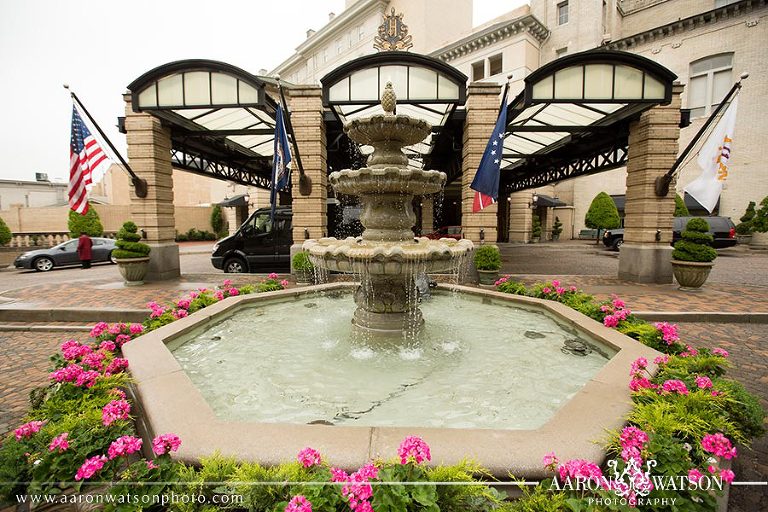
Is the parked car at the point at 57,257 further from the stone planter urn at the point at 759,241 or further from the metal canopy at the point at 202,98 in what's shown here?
the stone planter urn at the point at 759,241

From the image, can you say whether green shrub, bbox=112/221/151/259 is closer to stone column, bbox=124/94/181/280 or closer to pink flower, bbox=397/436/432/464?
stone column, bbox=124/94/181/280

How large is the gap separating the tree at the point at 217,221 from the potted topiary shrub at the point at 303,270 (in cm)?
3549

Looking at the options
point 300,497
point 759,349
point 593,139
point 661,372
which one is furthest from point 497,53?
point 300,497

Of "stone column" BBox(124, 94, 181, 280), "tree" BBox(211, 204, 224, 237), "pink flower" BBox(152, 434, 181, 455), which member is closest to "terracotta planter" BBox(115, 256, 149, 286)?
"stone column" BBox(124, 94, 181, 280)

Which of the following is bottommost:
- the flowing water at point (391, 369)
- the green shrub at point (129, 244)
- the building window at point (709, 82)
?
the flowing water at point (391, 369)

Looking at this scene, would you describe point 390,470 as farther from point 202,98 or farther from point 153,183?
point 153,183

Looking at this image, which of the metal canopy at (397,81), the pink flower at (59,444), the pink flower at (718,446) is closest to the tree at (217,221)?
the metal canopy at (397,81)

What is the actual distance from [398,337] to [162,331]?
11.1 ft

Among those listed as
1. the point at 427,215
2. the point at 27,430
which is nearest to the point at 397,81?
the point at 27,430

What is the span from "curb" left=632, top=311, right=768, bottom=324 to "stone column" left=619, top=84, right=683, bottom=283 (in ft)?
13.9

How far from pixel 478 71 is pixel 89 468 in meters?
38.7

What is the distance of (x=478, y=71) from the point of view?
3403cm

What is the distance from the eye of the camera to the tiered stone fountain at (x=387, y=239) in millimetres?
4742

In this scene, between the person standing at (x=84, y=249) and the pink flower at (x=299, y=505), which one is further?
the person standing at (x=84, y=249)
